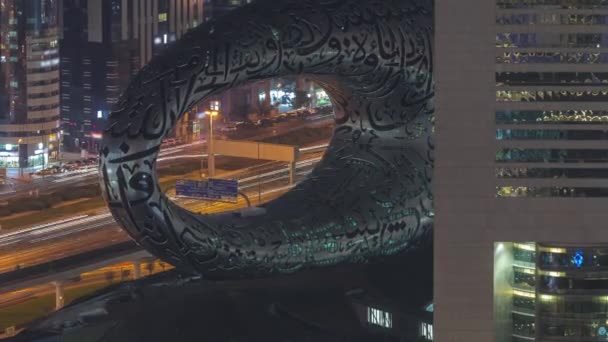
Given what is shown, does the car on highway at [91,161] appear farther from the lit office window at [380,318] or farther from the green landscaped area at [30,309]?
the lit office window at [380,318]

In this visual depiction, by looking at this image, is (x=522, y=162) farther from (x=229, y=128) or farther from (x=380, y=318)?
(x=229, y=128)

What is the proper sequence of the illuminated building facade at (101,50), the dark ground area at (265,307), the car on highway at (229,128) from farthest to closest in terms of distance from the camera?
1. the car on highway at (229,128)
2. the illuminated building facade at (101,50)
3. the dark ground area at (265,307)

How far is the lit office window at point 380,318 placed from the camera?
7131cm

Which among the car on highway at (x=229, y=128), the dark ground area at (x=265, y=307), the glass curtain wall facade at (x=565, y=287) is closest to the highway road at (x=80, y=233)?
the car on highway at (x=229, y=128)

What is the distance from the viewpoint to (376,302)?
72.4 metres

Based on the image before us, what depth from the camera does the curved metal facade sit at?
68.1m

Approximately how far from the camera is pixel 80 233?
10369 cm

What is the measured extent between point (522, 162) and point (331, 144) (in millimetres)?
18993

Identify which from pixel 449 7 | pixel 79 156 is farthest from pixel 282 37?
pixel 79 156

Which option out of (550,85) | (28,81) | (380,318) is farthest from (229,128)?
(550,85)

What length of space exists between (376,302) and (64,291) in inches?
759

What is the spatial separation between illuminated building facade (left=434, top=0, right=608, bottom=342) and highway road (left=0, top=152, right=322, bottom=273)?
36.7 m

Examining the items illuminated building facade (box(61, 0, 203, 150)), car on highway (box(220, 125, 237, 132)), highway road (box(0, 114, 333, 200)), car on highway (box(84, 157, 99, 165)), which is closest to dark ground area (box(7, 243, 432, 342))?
highway road (box(0, 114, 333, 200))

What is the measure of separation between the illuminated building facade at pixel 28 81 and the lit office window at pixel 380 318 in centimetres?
5589
